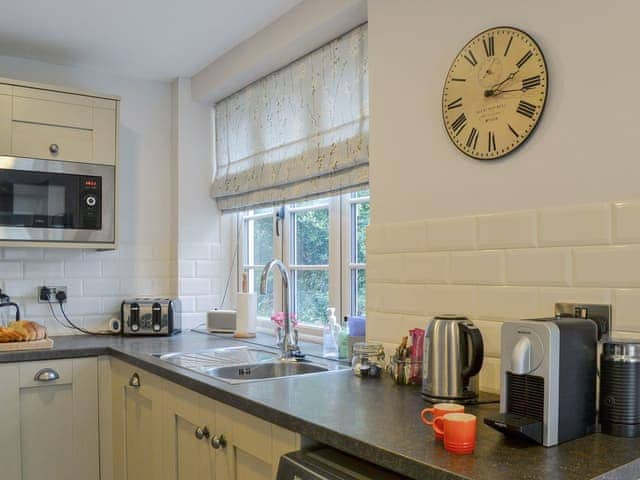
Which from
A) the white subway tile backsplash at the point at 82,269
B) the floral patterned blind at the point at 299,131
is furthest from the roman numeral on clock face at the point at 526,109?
the white subway tile backsplash at the point at 82,269

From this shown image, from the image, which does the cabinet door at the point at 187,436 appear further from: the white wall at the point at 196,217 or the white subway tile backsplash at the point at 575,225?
the white wall at the point at 196,217

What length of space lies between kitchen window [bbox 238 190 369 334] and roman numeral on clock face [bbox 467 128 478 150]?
0.73m

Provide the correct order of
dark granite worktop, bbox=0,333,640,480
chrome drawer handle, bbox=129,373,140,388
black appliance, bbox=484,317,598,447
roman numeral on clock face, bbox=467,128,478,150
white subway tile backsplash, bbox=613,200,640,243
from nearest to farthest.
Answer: dark granite worktop, bbox=0,333,640,480 → black appliance, bbox=484,317,598,447 → white subway tile backsplash, bbox=613,200,640,243 → roman numeral on clock face, bbox=467,128,478,150 → chrome drawer handle, bbox=129,373,140,388

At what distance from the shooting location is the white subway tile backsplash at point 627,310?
1351 mm

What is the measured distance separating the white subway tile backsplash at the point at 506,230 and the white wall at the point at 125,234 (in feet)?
7.38

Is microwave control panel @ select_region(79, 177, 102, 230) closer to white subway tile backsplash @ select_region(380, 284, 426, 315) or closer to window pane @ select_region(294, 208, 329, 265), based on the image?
window pane @ select_region(294, 208, 329, 265)

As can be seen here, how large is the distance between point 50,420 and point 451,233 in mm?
Answer: 1978

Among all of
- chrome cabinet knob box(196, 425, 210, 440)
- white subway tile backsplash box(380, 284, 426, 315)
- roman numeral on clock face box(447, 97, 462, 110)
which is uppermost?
roman numeral on clock face box(447, 97, 462, 110)

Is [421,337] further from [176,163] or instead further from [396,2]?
[176,163]

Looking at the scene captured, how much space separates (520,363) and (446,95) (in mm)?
922

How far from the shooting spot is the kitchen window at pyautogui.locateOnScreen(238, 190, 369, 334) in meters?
2.63

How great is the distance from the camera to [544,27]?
5.17 ft

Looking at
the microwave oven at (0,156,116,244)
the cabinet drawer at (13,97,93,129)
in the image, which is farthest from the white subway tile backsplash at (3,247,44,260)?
the cabinet drawer at (13,97,93,129)

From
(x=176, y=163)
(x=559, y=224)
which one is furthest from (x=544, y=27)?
(x=176, y=163)
